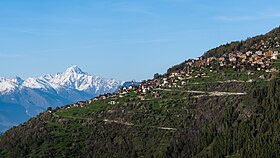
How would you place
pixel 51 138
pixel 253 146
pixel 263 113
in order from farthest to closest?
1. pixel 51 138
2. pixel 263 113
3. pixel 253 146

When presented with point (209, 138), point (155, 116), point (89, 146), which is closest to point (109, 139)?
point (89, 146)

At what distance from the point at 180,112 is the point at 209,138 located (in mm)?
26384

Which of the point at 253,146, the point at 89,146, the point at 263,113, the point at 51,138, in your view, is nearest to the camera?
the point at 253,146

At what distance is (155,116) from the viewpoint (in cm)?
18162

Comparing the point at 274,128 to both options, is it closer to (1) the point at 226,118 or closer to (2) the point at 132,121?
(1) the point at 226,118

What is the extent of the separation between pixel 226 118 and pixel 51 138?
232 ft

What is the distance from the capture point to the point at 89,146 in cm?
17450

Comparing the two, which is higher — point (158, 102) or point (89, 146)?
point (158, 102)

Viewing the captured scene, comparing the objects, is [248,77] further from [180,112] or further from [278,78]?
[180,112]

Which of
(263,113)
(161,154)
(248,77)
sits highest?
(248,77)

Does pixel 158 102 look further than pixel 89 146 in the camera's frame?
Yes

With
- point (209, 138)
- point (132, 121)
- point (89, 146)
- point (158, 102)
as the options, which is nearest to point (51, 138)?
point (89, 146)

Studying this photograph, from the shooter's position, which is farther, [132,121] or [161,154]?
[132,121]

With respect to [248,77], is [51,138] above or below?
below
